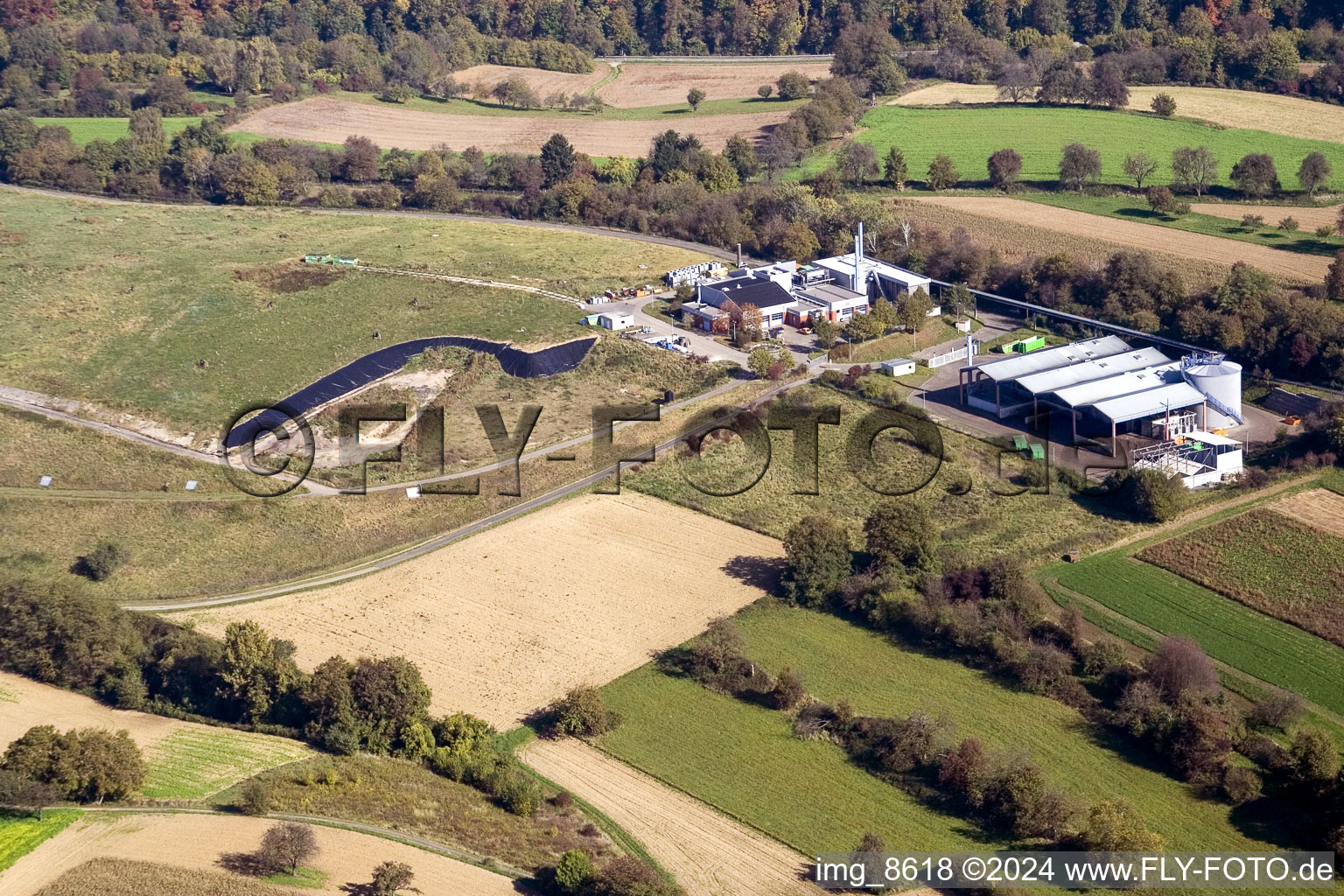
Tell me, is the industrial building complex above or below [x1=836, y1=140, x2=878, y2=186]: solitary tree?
below

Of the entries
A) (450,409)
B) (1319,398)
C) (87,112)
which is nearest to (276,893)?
(450,409)

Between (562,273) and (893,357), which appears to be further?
(562,273)

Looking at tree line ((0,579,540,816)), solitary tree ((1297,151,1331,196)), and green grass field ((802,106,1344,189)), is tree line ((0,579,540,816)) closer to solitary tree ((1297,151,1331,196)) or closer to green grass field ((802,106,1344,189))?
green grass field ((802,106,1344,189))

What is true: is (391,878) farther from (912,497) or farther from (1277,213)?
(1277,213)

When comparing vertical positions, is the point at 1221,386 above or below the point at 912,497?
above

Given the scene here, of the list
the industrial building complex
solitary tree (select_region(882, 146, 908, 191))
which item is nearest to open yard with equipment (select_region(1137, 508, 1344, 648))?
the industrial building complex

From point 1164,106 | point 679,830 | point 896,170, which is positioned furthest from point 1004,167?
point 679,830

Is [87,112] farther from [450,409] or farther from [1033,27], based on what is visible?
[1033,27]
